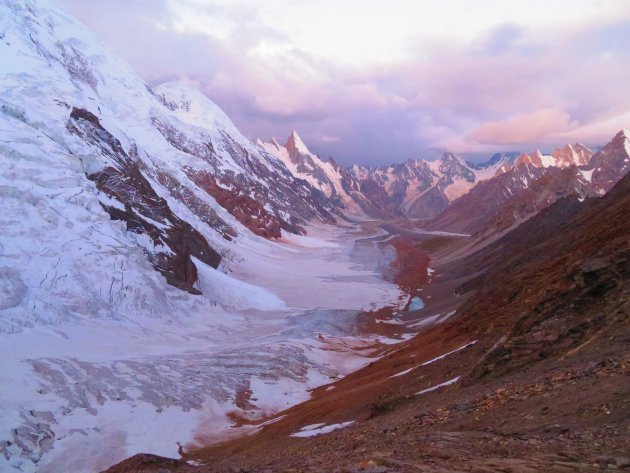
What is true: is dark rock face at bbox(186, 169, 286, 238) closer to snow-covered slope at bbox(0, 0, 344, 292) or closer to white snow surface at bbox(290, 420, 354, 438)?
snow-covered slope at bbox(0, 0, 344, 292)

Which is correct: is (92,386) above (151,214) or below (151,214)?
below

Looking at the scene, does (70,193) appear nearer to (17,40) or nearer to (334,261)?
(17,40)

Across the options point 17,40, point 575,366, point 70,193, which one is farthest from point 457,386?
point 17,40

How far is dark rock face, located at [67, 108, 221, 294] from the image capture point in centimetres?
7206

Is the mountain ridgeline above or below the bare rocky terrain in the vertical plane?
→ above

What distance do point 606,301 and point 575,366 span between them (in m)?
4.38

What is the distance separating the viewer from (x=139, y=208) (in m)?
79.9

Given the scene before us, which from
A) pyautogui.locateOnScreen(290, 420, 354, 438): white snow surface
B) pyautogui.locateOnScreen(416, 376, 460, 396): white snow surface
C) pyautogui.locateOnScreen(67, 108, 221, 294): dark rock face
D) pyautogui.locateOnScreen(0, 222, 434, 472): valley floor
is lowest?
pyautogui.locateOnScreen(0, 222, 434, 472): valley floor

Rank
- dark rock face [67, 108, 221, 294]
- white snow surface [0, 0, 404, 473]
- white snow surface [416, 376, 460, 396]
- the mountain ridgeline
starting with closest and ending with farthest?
1. white snow surface [416, 376, 460, 396]
2. white snow surface [0, 0, 404, 473]
3. the mountain ridgeline
4. dark rock face [67, 108, 221, 294]

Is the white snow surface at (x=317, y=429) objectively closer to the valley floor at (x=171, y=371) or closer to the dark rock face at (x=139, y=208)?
the valley floor at (x=171, y=371)

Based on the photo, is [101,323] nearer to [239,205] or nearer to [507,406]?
[507,406]

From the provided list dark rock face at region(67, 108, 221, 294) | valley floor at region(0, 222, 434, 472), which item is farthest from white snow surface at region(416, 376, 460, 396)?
dark rock face at region(67, 108, 221, 294)

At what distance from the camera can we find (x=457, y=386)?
1900cm

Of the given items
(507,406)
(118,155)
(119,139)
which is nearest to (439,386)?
(507,406)
